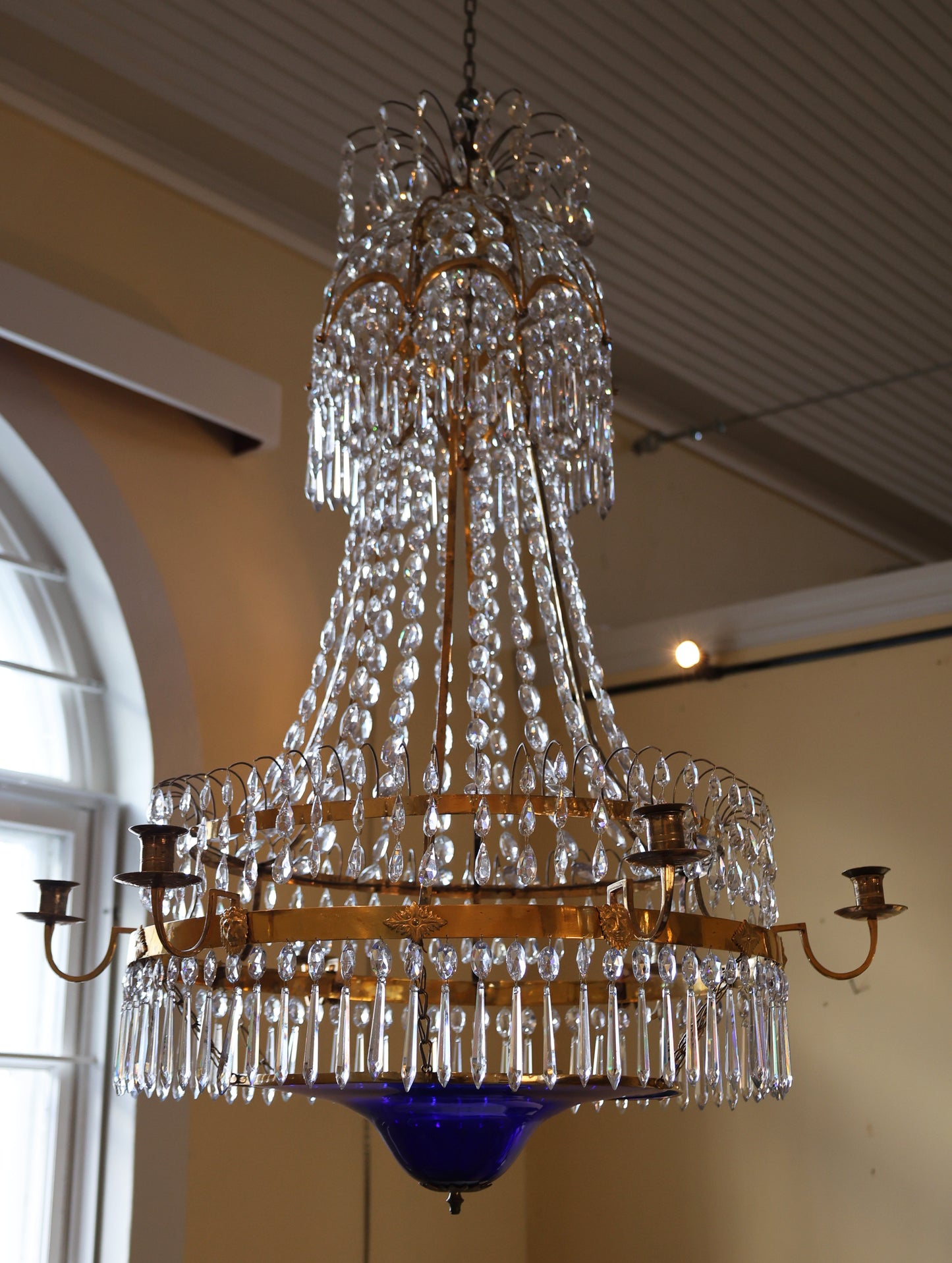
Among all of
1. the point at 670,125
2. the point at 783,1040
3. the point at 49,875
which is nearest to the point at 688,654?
the point at 670,125

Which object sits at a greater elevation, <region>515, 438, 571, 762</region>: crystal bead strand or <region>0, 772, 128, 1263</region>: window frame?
<region>515, 438, 571, 762</region>: crystal bead strand

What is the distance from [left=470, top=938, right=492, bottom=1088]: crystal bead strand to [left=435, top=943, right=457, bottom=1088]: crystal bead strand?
26 millimetres

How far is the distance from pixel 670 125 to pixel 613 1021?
2470 millimetres

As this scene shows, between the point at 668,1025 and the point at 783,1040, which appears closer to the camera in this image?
the point at 668,1025

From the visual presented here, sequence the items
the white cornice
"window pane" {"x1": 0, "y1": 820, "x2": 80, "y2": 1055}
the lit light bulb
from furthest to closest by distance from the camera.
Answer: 1. the lit light bulb
2. the white cornice
3. "window pane" {"x1": 0, "y1": 820, "x2": 80, "y2": 1055}

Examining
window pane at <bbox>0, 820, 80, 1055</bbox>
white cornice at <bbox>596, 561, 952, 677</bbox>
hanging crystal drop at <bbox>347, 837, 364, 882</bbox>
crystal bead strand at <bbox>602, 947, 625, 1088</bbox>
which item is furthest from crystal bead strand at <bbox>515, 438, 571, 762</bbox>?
white cornice at <bbox>596, 561, 952, 677</bbox>

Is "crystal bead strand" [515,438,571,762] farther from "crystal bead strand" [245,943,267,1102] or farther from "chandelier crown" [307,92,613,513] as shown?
"crystal bead strand" [245,943,267,1102]

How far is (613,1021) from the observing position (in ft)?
5.17

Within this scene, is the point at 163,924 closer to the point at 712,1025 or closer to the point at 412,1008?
the point at 412,1008

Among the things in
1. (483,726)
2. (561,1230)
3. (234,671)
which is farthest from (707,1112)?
(483,726)

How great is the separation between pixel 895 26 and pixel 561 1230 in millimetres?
3022

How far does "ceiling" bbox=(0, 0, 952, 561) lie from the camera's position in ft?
10.00

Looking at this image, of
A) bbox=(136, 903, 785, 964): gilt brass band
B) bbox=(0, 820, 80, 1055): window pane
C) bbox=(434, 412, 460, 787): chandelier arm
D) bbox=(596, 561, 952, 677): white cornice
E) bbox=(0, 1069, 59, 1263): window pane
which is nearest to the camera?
bbox=(136, 903, 785, 964): gilt brass band

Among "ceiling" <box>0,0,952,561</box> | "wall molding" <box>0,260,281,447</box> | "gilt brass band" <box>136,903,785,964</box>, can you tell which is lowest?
"gilt brass band" <box>136,903,785,964</box>
